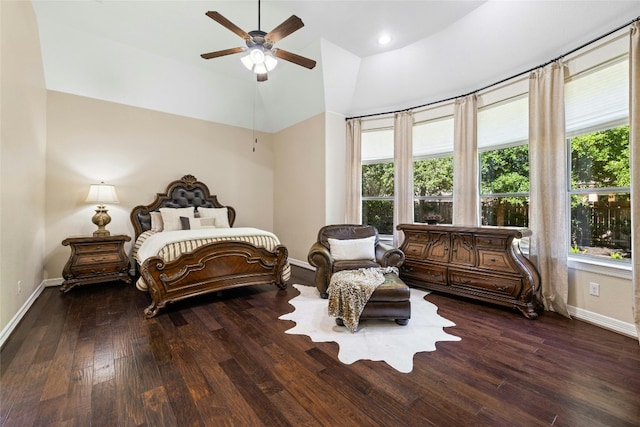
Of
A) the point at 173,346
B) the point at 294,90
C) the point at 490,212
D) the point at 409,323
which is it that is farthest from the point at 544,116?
the point at 173,346

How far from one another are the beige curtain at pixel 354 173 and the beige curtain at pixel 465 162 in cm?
163

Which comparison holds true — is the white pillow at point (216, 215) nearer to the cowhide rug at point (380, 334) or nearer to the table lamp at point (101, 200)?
the table lamp at point (101, 200)

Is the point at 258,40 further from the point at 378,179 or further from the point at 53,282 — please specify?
the point at 53,282

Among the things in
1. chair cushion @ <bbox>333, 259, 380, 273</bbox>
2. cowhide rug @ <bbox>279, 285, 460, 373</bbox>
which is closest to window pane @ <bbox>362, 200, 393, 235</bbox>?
chair cushion @ <bbox>333, 259, 380, 273</bbox>

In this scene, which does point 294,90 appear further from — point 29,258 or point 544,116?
point 29,258

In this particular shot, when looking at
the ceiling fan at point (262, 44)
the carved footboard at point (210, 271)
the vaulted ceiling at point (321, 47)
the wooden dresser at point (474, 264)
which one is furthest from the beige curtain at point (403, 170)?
the ceiling fan at point (262, 44)

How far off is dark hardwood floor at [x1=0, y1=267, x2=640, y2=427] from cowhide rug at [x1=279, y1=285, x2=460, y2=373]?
86 millimetres

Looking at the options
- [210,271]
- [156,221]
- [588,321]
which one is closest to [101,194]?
[156,221]

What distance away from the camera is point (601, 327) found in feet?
8.59

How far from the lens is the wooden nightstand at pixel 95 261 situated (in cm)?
368

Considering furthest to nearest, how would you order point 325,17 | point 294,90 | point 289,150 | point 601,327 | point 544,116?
point 289,150, point 294,90, point 325,17, point 544,116, point 601,327

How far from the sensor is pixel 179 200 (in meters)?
4.90

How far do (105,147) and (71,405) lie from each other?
4113mm

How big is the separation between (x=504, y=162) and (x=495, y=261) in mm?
1461
